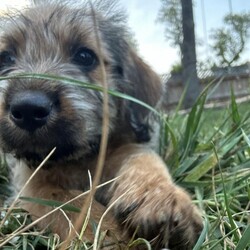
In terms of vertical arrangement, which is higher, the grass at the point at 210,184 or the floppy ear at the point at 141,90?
the floppy ear at the point at 141,90

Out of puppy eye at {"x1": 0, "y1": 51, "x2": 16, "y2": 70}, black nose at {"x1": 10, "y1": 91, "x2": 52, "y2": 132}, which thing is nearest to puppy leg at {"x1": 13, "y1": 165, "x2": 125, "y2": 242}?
black nose at {"x1": 10, "y1": 91, "x2": 52, "y2": 132}

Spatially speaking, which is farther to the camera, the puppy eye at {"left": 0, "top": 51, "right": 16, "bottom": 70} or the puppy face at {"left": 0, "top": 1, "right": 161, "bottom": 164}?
the puppy eye at {"left": 0, "top": 51, "right": 16, "bottom": 70}

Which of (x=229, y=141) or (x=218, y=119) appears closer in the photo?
(x=229, y=141)

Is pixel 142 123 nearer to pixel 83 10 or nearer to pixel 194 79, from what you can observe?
pixel 83 10

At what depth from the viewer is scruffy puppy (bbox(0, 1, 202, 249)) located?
4.92ft

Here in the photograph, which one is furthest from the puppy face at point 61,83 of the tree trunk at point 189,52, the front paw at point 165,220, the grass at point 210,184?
the tree trunk at point 189,52

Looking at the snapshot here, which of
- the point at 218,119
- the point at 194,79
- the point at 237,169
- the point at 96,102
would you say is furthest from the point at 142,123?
the point at 194,79

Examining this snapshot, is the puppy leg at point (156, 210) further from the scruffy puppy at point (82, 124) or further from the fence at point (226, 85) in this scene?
the fence at point (226, 85)

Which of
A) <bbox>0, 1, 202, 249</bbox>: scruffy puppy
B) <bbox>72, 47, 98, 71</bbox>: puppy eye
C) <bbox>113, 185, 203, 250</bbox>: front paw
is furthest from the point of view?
<bbox>72, 47, 98, 71</bbox>: puppy eye

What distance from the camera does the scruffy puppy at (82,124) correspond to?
4.92ft

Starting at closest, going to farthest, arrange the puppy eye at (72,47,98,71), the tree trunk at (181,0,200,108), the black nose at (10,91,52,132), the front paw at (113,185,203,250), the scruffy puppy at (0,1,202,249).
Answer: the front paw at (113,185,203,250)
the scruffy puppy at (0,1,202,249)
the black nose at (10,91,52,132)
the puppy eye at (72,47,98,71)
the tree trunk at (181,0,200,108)

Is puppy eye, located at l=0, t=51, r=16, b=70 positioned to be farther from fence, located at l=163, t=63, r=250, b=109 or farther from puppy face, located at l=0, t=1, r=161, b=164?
fence, located at l=163, t=63, r=250, b=109

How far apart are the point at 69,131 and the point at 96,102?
0.31 m

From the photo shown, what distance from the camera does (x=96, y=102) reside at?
7.04ft
